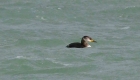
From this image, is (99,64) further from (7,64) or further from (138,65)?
(7,64)

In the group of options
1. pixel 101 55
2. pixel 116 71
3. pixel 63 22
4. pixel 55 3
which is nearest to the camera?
pixel 116 71

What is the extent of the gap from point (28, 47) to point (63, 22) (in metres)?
6.69

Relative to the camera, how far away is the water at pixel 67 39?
25828 mm

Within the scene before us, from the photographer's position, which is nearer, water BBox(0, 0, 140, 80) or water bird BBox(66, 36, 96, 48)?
water BBox(0, 0, 140, 80)

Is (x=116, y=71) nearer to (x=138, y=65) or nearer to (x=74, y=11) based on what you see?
(x=138, y=65)

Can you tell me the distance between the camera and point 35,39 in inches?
1254

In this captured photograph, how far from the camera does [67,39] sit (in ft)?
106

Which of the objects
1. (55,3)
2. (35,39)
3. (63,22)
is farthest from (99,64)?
(55,3)

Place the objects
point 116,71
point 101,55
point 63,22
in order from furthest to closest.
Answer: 1. point 63,22
2. point 101,55
3. point 116,71

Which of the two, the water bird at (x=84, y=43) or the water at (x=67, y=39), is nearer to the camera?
the water at (x=67, y=39)

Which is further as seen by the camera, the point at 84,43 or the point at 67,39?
the point at 67,39

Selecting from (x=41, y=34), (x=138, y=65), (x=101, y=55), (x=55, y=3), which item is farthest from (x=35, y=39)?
(x=55, y=3)

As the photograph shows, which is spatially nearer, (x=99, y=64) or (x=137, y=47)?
(x=99, y=64)

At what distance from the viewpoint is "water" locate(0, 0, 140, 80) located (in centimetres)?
2583
